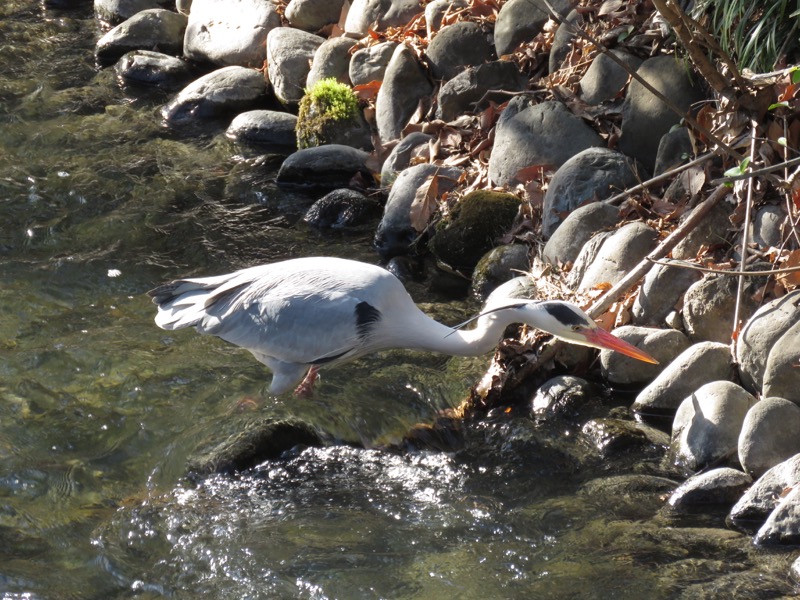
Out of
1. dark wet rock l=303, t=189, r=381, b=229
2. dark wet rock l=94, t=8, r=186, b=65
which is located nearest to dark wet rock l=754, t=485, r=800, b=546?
dark wet rock l=303, t=189, r=381, b=229

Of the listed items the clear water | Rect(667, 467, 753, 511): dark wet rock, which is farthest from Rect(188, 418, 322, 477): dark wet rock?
Rect(667, 467, 753, 511): dark wet rock

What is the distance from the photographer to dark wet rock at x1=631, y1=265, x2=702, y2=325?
221 inches

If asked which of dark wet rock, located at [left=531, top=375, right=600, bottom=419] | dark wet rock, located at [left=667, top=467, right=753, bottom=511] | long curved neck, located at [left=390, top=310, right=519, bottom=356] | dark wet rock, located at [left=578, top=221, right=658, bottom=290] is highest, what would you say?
dark wet rock, located at [left=578, top=221, right=658, bottom=290]

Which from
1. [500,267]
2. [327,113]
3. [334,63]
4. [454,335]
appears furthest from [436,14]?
[454,335]

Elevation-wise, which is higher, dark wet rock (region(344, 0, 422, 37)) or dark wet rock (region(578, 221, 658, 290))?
dark wet rock (region(344, 0, 422, 37))

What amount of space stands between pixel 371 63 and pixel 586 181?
3.19m

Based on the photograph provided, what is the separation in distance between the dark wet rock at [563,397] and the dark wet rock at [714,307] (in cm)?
67

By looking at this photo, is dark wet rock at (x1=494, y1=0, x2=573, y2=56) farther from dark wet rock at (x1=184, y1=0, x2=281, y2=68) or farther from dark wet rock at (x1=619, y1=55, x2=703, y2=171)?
dark wet rock at (x1=184, y1=0, x2=281, y2=68)

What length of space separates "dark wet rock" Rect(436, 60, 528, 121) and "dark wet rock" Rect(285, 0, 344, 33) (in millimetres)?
2688

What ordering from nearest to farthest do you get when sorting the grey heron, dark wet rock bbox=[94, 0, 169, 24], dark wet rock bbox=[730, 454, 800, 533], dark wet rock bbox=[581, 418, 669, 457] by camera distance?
dark wet rock bbox=[730, 454, 800, 533], dark wet rock bbox=[581, 418, 669, 457], the grey heron, dark wet rock bbox=[94, 0, 169, 24]

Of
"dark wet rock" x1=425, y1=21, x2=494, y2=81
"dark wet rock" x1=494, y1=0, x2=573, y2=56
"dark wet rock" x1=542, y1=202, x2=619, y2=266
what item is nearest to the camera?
"dark wet rock" x1=542, y1=202, x2=619, y2=266

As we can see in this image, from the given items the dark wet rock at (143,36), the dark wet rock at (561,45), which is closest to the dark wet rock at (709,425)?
the dark wet rock at (561,45)

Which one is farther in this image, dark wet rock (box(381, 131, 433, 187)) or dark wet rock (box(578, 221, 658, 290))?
dark wet rock (box(381, 131, 433, 187))

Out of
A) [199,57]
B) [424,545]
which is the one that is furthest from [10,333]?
[199,57]
